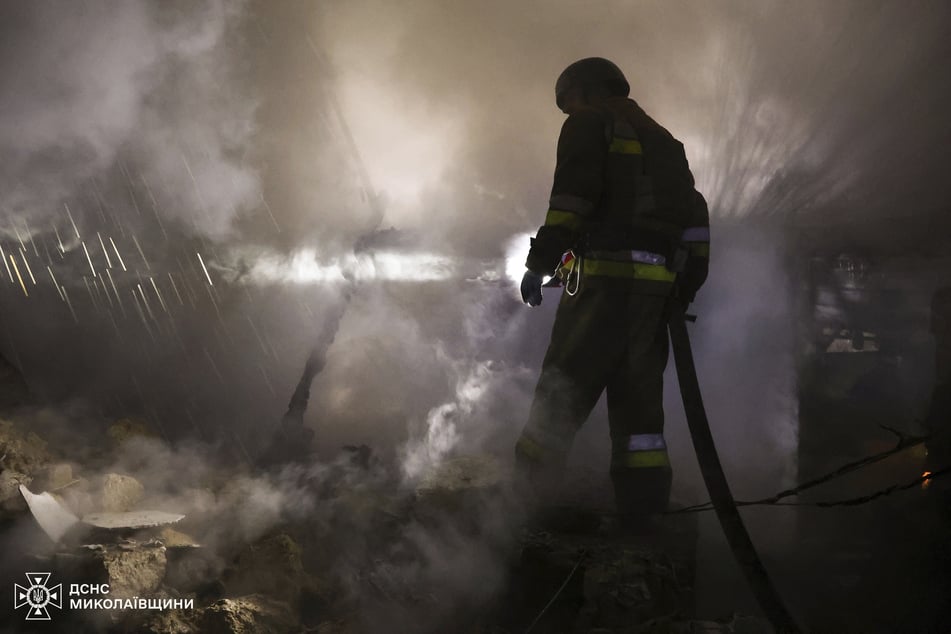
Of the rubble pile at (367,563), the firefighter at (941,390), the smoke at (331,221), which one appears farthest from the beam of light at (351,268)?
the firefighter at (941,390)

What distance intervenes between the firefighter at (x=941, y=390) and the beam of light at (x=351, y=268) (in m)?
4.84

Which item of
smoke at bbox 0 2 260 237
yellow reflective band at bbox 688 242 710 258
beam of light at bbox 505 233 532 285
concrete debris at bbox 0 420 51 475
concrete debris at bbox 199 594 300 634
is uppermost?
smoke at bbox 0 2 260 237

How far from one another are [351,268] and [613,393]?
4.51 m

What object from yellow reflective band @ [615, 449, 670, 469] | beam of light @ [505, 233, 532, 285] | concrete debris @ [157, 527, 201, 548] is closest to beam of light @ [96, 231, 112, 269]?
concrete debris @ [157, 527, 201, 548]

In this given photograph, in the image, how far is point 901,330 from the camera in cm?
367

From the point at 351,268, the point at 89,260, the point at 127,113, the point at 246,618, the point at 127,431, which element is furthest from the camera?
the point at 351,268

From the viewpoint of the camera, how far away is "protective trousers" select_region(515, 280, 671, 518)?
8.90 feet

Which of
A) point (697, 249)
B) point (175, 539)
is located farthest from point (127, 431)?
point (697, 249)

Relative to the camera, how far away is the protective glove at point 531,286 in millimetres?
2678

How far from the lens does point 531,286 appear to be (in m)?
2.71

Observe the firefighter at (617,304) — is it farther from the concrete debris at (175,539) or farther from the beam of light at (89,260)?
the beam of light at (89,260)

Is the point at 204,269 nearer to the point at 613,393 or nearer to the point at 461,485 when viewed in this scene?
the point at 461,485

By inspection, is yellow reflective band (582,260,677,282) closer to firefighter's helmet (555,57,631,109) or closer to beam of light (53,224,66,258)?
firefighter's helmet (555,57,631,109)

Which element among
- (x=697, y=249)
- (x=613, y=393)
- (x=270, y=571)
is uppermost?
(x=697, y=249)
